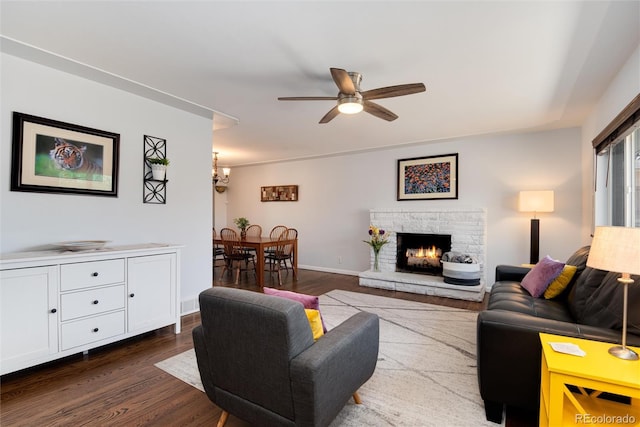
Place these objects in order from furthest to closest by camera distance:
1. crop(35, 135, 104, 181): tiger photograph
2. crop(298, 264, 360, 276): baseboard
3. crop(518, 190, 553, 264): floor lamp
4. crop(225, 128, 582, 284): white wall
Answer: crop(298, 264, 360, 276): baseboard < crop(225, 128, 582, 284): white wall < crop(518, 190, 553, 264): floor lamp < crop(35, 135, 104, 181): tiger photograph

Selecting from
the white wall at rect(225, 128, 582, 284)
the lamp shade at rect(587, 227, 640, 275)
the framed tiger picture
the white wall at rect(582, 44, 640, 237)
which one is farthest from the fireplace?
the framed tiger picture

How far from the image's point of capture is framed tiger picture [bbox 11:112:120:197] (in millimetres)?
2459

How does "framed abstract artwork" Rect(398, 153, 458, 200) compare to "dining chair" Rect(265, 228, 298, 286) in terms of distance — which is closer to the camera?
"framed abstract artwork" Rect(398, 153, 458, 200)

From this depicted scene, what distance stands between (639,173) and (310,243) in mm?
5156

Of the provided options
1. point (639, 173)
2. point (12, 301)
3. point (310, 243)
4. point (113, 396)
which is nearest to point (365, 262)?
point (310, 243)

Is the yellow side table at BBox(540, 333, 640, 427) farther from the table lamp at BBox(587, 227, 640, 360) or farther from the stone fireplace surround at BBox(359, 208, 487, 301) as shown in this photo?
the stone fireplace surround at BBox(359, 208, 487, 301)

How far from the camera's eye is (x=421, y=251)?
538cm

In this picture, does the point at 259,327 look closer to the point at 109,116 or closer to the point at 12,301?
the point at 12,301

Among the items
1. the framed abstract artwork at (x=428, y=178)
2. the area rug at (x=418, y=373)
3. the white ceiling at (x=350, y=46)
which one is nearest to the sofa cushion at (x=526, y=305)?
the area rug at (x=418, y=373)

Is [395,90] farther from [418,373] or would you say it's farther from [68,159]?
[68,159]

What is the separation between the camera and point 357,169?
6082 mm

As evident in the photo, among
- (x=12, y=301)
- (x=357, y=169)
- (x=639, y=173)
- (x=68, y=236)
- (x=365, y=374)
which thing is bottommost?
(x=365, y=374)

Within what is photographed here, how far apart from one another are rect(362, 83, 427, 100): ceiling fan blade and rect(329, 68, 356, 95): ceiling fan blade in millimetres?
155

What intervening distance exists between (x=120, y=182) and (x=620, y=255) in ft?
12.5
